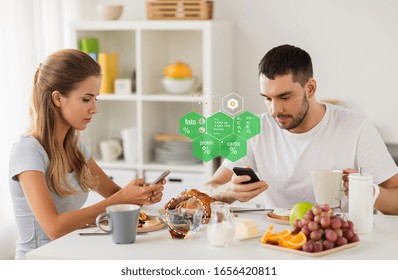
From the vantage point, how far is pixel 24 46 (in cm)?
321

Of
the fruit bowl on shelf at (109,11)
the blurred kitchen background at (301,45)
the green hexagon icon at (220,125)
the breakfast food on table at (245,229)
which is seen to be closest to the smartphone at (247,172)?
the breakfast food on table at (245,229)

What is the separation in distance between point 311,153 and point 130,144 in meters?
1.50

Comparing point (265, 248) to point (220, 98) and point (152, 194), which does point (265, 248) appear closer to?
point (152, 194)

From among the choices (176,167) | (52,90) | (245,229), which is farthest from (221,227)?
(176,167)

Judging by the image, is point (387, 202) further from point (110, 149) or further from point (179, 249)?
point (110, 149)

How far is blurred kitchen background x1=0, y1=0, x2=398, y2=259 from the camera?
3178 millimetres

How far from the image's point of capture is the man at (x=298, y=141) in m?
2.22

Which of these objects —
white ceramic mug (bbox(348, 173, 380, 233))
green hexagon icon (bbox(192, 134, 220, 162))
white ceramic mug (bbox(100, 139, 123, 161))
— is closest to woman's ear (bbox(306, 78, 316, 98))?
white ceramic mug (bbox(348, 173, 380, 233))

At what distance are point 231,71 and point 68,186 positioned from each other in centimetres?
175

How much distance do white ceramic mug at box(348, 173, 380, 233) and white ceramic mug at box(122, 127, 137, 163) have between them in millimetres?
1962

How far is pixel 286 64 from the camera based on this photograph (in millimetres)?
2223

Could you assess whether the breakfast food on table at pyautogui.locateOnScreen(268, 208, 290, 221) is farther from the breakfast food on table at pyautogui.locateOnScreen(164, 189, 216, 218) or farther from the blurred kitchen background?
the blurred kitchen background

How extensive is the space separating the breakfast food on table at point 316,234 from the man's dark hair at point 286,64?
0.69 metres
